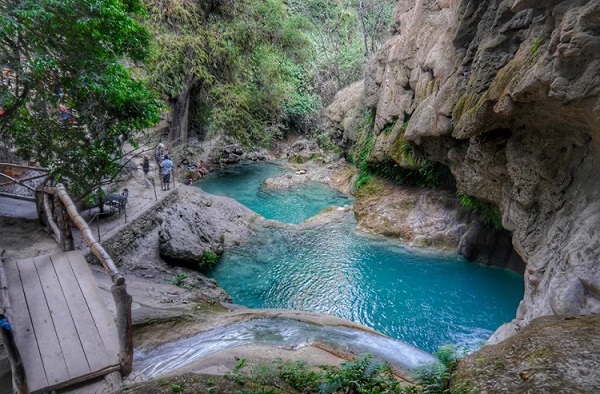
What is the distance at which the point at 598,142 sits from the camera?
6.75 metres

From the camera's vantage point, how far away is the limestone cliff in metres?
6.06

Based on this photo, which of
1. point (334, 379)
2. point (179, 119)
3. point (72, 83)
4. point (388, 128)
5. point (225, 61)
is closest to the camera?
point (334, 379)

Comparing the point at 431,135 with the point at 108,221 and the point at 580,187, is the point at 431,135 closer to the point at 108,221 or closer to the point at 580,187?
the point at 580,187

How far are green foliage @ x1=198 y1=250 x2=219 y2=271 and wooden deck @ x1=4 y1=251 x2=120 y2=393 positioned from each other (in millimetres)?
7136

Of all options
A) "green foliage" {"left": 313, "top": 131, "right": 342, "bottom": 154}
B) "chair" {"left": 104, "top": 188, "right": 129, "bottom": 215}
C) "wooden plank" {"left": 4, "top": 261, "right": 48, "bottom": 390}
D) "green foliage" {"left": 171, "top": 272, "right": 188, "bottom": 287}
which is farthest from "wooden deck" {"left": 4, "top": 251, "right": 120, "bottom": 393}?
"green foliage" {"left": 313, "top": 131, "right": 342, "bottom": 154}

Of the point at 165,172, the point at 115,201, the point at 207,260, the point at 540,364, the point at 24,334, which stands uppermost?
the point at 540,364

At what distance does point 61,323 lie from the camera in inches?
212

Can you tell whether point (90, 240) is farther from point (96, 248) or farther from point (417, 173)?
point (417, 173)

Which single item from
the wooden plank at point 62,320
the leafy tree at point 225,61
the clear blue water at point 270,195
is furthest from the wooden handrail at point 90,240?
the clear blue water at point 270,195

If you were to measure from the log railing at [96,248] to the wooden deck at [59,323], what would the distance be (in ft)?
0.85

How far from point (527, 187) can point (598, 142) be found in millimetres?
2262

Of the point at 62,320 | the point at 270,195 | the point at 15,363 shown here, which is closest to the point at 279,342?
the point at 62,320

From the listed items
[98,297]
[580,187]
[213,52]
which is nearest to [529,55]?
[580,187]

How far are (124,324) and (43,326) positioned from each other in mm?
1304
